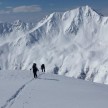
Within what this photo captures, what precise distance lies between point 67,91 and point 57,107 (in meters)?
9.91

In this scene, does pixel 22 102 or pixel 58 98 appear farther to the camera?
pixel 58 98

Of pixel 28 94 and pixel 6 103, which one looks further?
pixel 28 94

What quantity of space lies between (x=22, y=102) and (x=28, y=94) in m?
4.67

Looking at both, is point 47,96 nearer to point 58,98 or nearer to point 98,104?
point 58,98

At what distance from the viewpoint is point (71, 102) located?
28.6 metres

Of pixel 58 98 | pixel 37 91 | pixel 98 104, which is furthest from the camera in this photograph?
pixel 37 91

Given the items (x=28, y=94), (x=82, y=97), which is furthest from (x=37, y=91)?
(x=82, y=97)

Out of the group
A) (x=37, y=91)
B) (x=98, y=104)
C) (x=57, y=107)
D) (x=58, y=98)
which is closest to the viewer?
(x=57, y=107)

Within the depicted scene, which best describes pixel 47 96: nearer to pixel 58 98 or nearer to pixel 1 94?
pixel 58 98

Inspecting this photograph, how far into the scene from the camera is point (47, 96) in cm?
3155

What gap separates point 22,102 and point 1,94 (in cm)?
455

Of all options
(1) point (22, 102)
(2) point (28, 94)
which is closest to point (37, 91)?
(2) point (28, 94)

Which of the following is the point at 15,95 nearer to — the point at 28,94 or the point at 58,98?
the point at 28,94

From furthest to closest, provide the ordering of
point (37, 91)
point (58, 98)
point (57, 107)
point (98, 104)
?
point (37, 91), point (58, 98), point (98, 104), point (57, 107)
